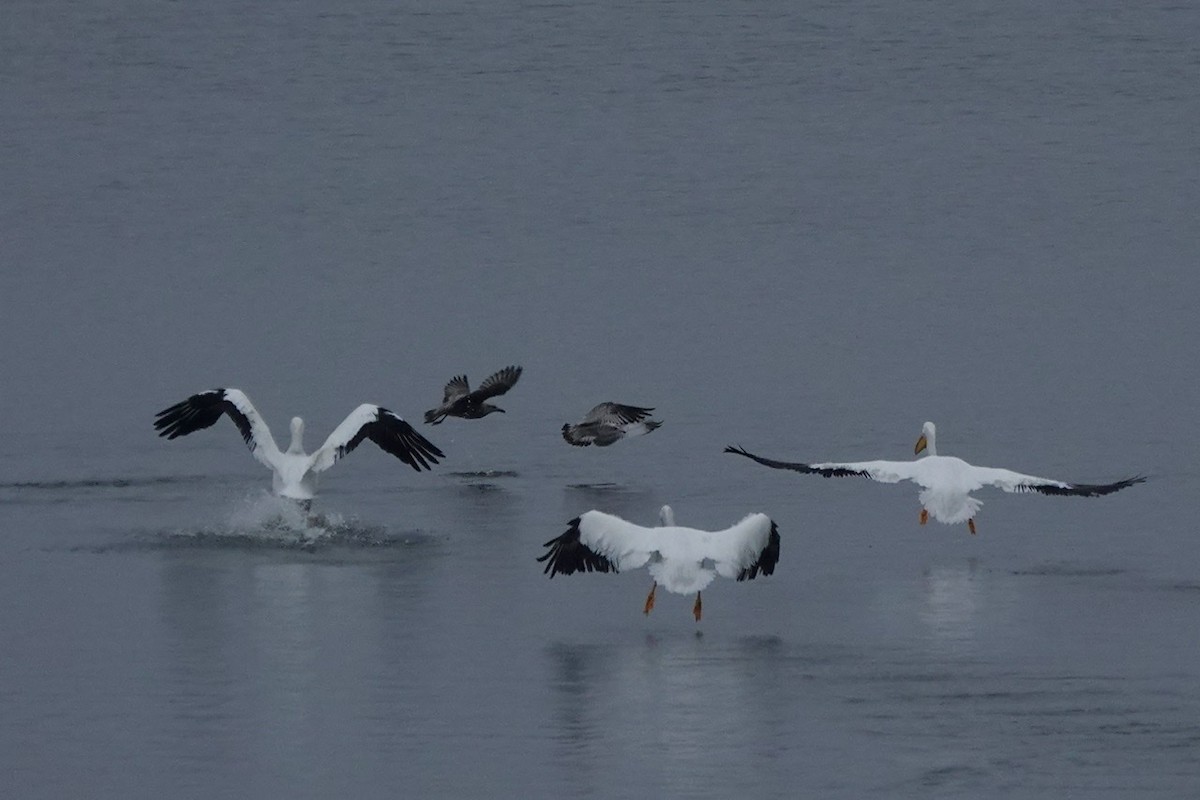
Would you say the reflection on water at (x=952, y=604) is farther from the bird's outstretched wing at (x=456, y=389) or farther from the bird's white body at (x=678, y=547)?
the bird's outstretched wing at (x=456, y=389)

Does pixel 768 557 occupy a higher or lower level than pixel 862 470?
lower

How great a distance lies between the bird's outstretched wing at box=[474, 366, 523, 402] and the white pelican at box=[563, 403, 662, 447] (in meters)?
1.17

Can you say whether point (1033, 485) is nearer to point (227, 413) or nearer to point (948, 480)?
point (948, 480)

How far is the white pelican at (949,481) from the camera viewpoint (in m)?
17.0

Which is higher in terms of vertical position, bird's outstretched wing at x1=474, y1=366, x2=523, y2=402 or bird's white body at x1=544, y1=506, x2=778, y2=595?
bird's outstretched wing at x1=474, y1=366, x2=523, y2=402

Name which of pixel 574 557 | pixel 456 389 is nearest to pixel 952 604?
pixel 574 557

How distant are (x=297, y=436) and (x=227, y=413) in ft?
2.93

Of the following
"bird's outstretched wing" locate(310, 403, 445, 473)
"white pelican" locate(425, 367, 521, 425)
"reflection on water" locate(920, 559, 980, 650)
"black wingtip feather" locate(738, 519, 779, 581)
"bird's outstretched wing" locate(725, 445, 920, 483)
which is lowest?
"reflection on water" locate(920, 559, 980, 650)

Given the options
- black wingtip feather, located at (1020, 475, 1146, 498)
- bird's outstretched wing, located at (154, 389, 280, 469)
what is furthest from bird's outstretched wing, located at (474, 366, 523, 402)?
black wingtip feather, located at (1020, 475, 1146, 498)

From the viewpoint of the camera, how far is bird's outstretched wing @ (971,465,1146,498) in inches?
A: 664

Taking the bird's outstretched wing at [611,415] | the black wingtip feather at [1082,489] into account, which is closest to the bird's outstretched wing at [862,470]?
the black wingtip feather at [1082,489]

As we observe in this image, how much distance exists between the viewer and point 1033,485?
17109mm

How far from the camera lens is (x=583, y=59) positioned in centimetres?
5491

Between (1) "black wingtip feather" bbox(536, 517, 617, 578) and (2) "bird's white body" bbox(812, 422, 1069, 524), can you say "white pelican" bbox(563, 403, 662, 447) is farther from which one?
(1) "black wingtip feather" bbox(536, 517, 617, 578)
